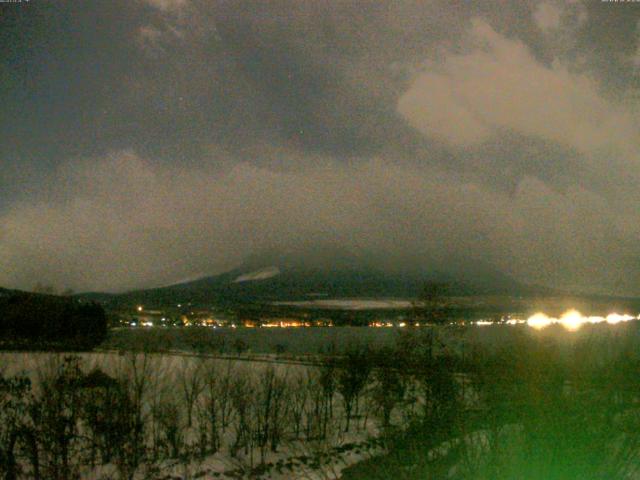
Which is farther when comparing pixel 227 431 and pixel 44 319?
pixel 44 319

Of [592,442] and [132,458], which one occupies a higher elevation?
[592,442]

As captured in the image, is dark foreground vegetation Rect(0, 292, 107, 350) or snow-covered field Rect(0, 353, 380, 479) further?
dark foreground vegetation Rect(0, 292, 107, 350)

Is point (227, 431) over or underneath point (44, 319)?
underneath

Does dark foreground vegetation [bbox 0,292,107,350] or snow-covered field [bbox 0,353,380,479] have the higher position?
dark foreground vegetation [bbox 0,292,107,350]

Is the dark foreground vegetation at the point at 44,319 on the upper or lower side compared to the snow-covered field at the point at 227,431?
upper

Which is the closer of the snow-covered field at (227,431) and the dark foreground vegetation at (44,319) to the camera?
the snow-covered field at (227,431)

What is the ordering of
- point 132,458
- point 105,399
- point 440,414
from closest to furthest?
point 440,414
point 132,458
point 105,399

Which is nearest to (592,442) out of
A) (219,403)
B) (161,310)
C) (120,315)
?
(219,403)

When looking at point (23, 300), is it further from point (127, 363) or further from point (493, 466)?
point (493, 466)

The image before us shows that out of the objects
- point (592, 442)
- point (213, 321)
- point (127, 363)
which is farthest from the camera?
point (213, 321)

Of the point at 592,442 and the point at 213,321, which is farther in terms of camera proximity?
the point at 213,321
